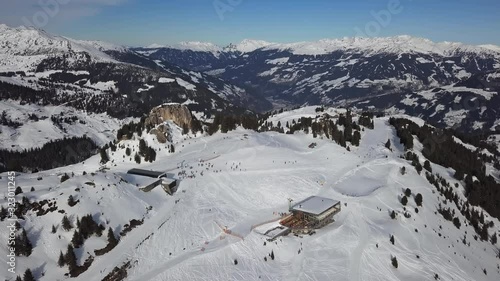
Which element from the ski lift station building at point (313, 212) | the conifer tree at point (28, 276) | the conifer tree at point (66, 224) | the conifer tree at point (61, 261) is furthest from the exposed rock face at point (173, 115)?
the conifer tree at point (28, 276)

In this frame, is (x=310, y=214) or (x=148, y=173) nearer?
(x=310, y=214)

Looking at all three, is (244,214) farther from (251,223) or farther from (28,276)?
(28,276)

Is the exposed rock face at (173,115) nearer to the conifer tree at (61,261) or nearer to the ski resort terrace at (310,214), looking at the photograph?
the ski resort terrace at (310,214)

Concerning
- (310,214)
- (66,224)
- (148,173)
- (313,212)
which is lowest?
(310,214)

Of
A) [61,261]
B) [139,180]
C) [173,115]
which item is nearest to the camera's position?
[61,261]

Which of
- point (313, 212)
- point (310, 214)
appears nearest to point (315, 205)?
point (313, 212)

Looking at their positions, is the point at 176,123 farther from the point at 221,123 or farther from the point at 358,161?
the point at 358,161

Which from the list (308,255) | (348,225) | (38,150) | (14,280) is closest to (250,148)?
(348,225)
